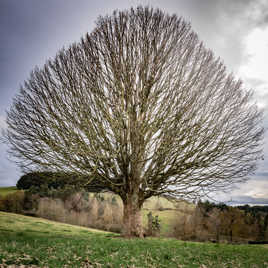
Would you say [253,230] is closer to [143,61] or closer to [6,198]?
[143,61]

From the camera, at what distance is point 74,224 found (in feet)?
88.5

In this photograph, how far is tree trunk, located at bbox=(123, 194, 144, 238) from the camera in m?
12.8

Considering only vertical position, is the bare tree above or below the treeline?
above

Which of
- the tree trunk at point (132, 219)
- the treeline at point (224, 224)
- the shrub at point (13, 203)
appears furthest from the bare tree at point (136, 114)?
the shrub at point (13, 203)

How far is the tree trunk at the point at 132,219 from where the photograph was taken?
12.8m

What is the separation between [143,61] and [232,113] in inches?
223

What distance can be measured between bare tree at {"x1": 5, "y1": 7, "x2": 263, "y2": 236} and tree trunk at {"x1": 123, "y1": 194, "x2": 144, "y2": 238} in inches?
2.1

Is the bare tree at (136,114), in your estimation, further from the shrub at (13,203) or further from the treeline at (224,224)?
the shrub at (13,203)

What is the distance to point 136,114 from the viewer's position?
43.3 ft

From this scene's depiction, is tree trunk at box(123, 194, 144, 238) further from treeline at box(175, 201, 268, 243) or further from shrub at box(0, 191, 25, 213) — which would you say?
shrub at box(0, 191, 25, 213)

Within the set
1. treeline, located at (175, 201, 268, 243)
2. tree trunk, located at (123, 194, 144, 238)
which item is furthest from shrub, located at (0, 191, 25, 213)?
tree trunk, located at (123, 194, 144, 238)

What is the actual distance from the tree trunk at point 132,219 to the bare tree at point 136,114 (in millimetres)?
53

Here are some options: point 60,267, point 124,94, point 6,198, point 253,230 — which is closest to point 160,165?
point 124,94

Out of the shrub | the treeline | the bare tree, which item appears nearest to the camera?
the bare tree
